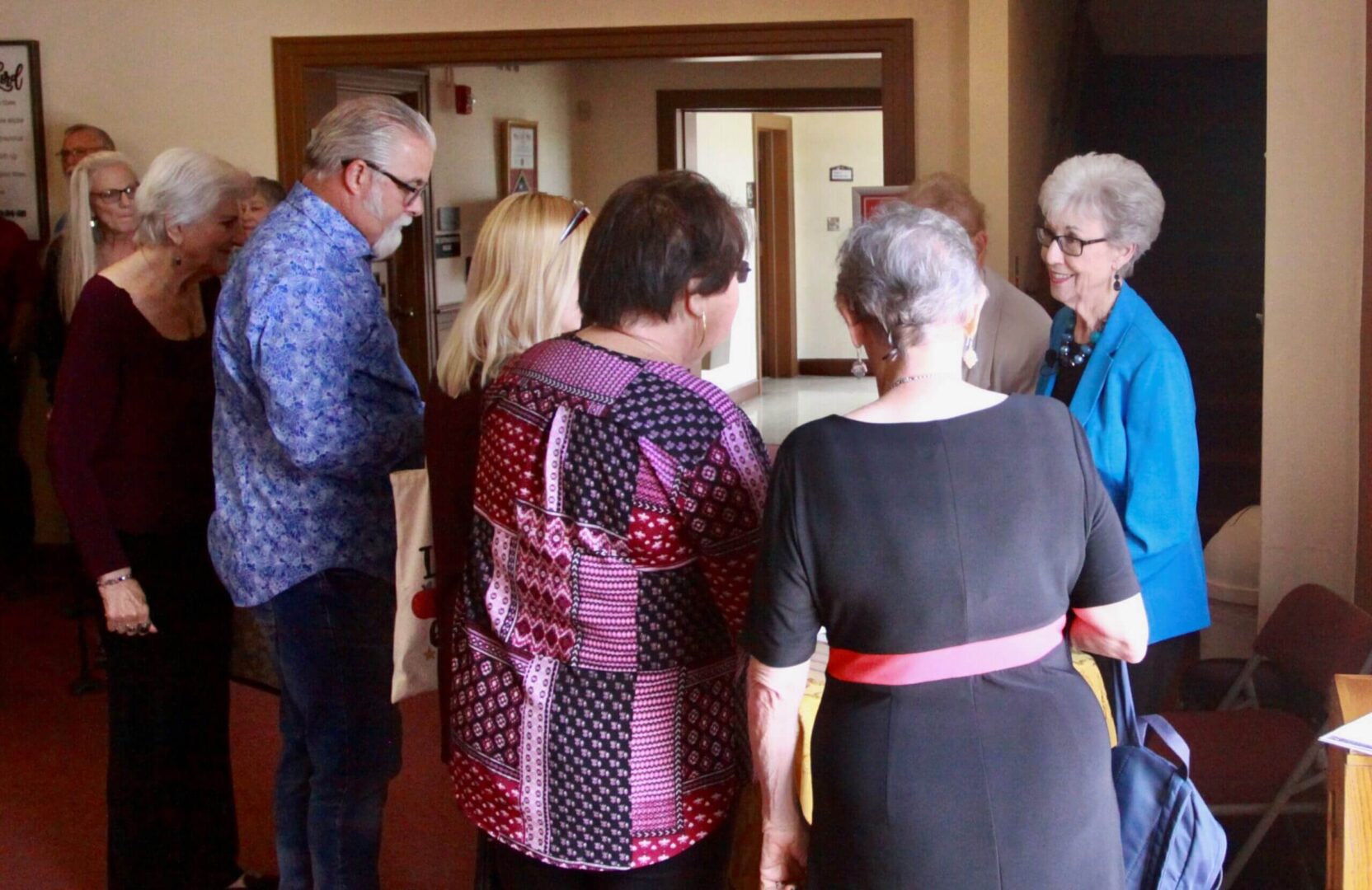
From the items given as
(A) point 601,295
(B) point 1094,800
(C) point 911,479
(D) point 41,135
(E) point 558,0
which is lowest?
(B) point 1094,800

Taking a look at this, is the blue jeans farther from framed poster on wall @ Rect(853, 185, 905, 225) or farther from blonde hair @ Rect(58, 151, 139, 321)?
framed poster on wall @ Rect(853, 185, 905, 225)

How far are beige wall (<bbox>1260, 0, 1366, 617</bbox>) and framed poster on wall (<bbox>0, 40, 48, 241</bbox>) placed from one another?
481 centimetres

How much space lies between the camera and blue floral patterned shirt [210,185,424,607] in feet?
7.49

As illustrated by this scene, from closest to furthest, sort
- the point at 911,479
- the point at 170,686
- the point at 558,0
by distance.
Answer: the point at 911,479 → the point at 170,686 → the point at 558,0

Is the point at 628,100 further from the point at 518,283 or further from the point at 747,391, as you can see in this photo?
the point at 518,283

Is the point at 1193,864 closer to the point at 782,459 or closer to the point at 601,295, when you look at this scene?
the point at 782,459

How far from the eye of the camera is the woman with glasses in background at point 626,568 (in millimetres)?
1595

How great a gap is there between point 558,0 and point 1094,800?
4338mm

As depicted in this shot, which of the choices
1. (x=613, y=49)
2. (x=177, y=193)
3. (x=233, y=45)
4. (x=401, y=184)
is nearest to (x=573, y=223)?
(x=401, y=184)

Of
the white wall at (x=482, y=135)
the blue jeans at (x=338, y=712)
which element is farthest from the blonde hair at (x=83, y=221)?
the white wall at (x=482, y=135)

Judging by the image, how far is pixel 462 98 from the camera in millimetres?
7789

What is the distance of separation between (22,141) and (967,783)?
553 cm

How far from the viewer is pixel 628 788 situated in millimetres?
1639

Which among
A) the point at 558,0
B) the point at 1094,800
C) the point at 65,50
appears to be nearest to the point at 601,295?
the point at 1094,800
